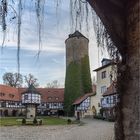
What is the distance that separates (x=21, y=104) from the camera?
236 feet

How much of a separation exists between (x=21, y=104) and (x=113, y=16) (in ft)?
231

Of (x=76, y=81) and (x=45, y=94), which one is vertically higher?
(x=76, y=81)

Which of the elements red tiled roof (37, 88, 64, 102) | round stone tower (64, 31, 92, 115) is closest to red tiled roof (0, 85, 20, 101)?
red tiled roof (37, 88, 64, 102)

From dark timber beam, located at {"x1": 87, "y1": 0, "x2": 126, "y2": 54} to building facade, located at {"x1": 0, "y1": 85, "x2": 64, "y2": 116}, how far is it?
225 ft

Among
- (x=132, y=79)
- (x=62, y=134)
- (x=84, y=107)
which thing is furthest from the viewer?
(x=84, y=107)

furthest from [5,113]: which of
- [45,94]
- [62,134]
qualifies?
[62,134]

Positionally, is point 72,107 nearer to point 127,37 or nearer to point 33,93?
point 33,93

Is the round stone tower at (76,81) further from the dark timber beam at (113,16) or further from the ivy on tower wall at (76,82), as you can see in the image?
the dark timber beam at (113,16)

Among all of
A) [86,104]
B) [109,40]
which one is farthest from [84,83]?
[109,40]

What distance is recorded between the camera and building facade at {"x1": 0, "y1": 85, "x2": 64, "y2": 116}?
71875 mm

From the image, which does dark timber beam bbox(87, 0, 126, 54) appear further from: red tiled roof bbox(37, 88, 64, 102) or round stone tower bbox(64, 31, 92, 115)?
red tiled roof bbox(37, 88, 64, 102)

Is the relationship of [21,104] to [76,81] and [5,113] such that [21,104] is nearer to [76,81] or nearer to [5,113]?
[5,113]

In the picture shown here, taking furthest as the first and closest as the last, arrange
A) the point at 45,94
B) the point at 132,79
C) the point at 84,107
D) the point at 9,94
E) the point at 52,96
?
the point at 45,94, the point at 52,96, the point at 9,94, the point at 84,107, the point at 132,79

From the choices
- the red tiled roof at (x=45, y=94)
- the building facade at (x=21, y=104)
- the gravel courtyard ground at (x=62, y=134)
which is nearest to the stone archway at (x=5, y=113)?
the building facade at (x=21, y=104)
